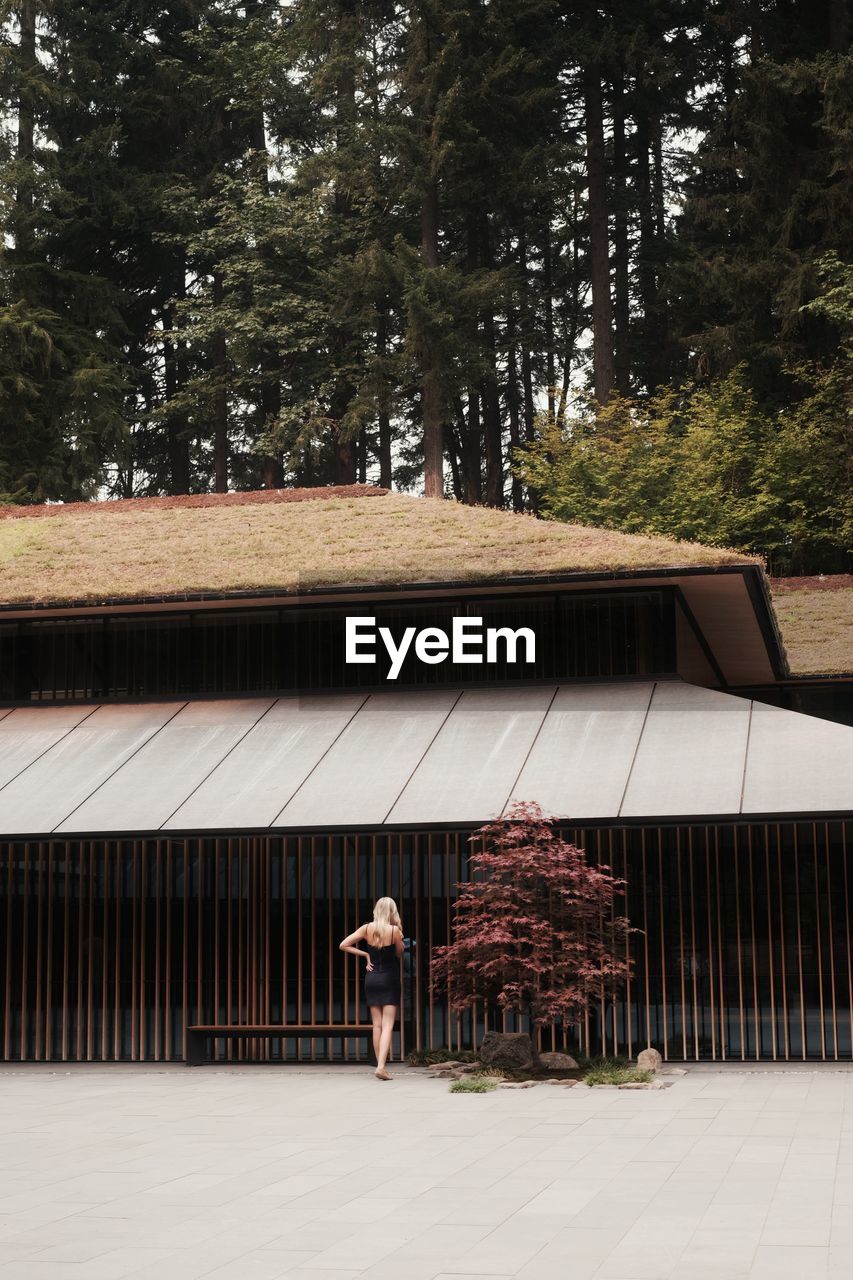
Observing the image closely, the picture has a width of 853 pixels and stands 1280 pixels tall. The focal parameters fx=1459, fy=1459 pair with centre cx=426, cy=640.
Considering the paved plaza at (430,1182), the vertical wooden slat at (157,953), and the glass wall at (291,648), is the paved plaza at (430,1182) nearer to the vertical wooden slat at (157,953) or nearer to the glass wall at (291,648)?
the vertical wooden slat at (157,953)

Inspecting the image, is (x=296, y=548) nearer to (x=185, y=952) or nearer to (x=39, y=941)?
(x=185, y=952)

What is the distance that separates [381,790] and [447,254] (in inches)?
1184

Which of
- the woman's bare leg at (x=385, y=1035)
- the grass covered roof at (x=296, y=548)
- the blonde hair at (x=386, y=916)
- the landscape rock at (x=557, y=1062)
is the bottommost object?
the landscape rock at (x=557, y=1062)

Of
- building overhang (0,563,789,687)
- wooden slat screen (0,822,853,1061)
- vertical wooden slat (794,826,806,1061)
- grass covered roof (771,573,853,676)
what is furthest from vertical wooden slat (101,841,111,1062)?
grass covered roof (771,573,853,676)

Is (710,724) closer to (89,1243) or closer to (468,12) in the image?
(89,1243)

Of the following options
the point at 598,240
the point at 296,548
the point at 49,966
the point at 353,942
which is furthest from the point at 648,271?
the point at 353,942

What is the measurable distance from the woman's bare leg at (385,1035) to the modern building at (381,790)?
111cm

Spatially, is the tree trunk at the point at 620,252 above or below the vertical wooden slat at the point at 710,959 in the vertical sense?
above

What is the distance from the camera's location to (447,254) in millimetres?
42062

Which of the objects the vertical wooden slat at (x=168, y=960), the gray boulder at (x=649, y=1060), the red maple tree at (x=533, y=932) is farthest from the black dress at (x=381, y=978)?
the vertical wooden slat at (x=168, y=960)

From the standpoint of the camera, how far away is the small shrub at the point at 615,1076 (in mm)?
12875

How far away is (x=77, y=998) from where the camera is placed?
1578 centimetres

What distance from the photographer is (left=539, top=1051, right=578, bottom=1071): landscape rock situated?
13.7m

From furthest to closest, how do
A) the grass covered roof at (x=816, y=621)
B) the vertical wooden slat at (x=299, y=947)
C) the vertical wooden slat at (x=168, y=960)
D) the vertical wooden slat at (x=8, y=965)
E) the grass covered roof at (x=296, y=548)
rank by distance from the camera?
1. the grass covered roof at (x=816, y=621)
2. the grass covered roof at (x=296, y=548)
3. the vertical wooden slat at (x=8, y=965)
4. the vertical wooden slat at (x=168, y=960)
5. the vertical wooden slat at (x=299, y=947)
